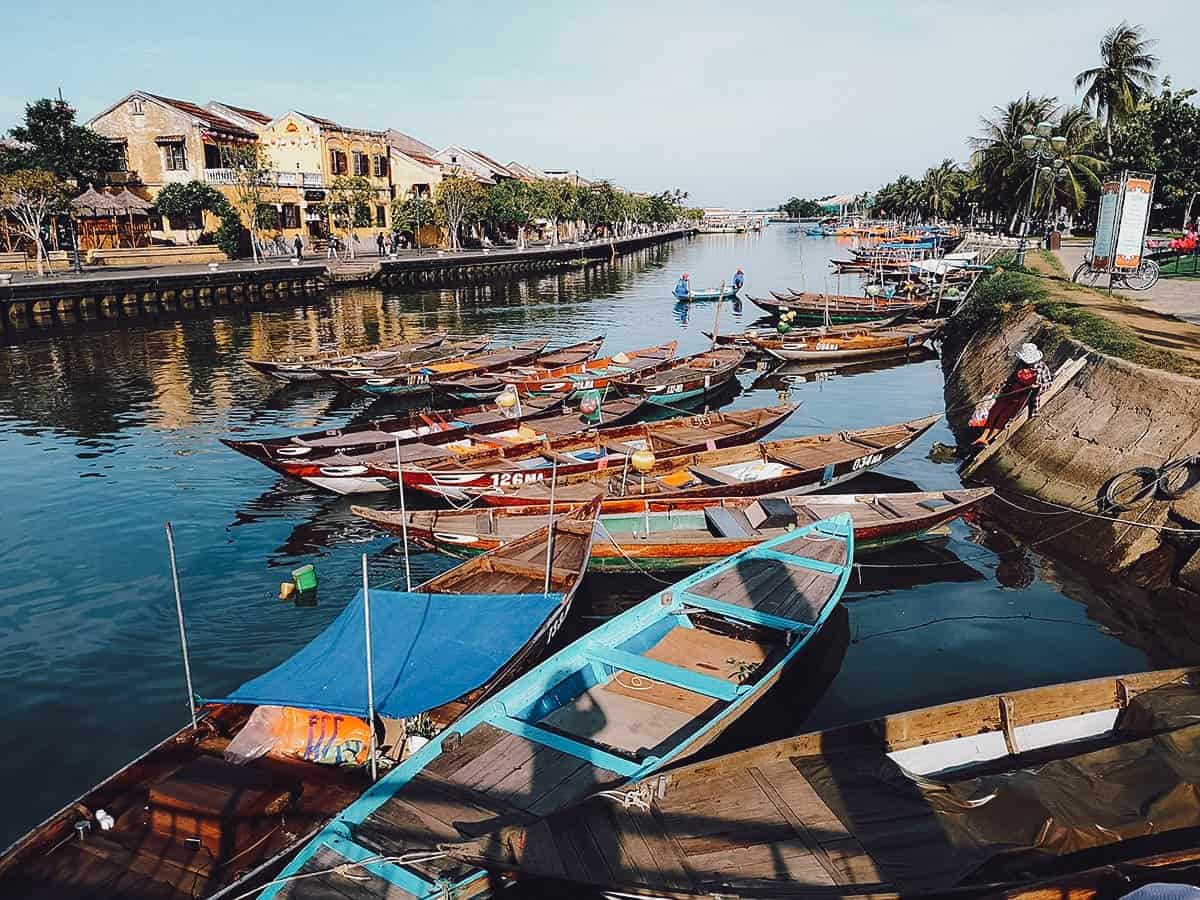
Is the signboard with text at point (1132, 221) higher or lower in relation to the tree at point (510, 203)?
lower

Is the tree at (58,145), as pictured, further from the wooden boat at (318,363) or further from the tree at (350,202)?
the wooden boat at (318,363)

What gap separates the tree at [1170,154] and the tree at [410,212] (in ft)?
199

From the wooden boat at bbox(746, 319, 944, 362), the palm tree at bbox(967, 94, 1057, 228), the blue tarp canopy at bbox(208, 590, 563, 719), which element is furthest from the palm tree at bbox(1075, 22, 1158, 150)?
the blue tarp canopy at bbox(208, 590, 563, 719)

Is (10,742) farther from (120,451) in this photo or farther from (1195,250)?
(1195,250)

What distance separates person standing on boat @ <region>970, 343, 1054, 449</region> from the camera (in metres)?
20.6

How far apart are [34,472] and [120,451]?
2.39 metres

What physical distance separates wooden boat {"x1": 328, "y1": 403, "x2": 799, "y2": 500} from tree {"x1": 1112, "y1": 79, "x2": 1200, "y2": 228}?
33690mm

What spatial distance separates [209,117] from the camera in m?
69.5

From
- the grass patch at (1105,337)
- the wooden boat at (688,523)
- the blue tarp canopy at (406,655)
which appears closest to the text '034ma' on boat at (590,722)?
the blue tarp canopy at (406,655)

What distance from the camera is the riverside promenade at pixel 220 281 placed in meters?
48.2

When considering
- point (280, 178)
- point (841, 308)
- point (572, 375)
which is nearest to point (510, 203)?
point (280, 178)

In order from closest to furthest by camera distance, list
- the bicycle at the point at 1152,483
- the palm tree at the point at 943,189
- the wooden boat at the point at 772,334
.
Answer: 1. the bicycle at the point at 1152,483
2. the wooden boat at the point at 772,334
3. the palm tree at the point at 943,189

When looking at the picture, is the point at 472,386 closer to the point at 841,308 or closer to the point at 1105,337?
the point at 1105,337

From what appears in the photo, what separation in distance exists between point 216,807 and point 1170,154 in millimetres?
56488
